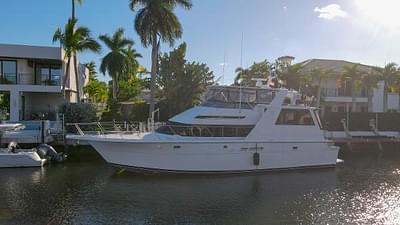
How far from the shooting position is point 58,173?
1753 cm

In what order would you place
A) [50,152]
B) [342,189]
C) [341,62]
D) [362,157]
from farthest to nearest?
[341,62], [362,157], [50,152], [342,189]

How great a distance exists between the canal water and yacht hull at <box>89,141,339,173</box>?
0.49 metres

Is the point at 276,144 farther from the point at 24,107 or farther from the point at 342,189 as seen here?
the point at 24,107

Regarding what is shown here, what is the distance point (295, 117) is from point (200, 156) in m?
5.43

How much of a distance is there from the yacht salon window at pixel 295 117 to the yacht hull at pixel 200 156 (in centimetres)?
103

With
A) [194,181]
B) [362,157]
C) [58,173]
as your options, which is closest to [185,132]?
[194,181]

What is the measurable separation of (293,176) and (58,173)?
11108mm

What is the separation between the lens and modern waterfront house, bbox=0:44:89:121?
2805cm

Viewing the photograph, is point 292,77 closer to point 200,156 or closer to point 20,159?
point 200,156

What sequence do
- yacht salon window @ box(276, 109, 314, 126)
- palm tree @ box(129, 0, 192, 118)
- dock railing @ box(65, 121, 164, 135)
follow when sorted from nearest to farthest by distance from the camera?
1. dock railing @ box(65, 121, 164, 135)
2. yacht salon window @ box(276, 109, 314, 126)
3. palm tree @ box(129, 0, 192, 118)

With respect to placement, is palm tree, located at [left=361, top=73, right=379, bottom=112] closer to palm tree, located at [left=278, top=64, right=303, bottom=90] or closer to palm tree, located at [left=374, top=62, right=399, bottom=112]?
palm tree, located at [left=374, top=62, right=399, bottom=112]

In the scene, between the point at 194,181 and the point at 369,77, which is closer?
the point at 194,181

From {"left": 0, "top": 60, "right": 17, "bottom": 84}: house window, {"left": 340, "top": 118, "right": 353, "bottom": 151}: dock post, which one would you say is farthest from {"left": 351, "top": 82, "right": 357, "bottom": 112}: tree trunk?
{"left": 0, "top": 60, "right": 17, "bottom": 84}: house window

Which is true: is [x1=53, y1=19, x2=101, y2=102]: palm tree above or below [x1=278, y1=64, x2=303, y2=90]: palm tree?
above
